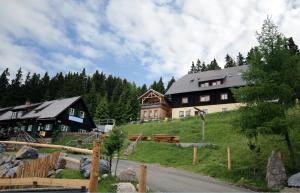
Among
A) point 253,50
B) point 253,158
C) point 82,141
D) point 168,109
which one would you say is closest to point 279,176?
point 253,158

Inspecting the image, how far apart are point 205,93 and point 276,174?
43.5 m

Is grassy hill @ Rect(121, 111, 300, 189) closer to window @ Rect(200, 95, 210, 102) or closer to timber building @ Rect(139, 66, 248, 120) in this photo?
timber building @ Rect(139, 66, 248, 120)

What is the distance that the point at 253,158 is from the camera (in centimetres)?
2552

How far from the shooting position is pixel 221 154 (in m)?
28.9

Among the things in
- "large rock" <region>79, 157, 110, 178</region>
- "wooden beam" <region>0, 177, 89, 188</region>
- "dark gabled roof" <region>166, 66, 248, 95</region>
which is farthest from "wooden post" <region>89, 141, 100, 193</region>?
"dark gabled roof" <region>166, 66, 248, 95</region>

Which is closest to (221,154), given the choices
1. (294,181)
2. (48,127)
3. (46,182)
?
(294,181)

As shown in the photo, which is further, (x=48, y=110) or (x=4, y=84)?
(x=4, y=84)

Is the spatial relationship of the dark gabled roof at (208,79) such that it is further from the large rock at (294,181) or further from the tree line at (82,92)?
the large rock at (294,181)

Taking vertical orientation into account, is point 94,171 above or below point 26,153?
below

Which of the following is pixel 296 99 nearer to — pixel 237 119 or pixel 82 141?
pixel 237 119

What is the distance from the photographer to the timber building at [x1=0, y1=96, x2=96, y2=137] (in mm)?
55750

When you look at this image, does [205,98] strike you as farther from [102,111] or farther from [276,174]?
[276,174]

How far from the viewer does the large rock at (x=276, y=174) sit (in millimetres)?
19672

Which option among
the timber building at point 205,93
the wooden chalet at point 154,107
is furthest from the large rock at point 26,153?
the wooden chalet at point 154,107
